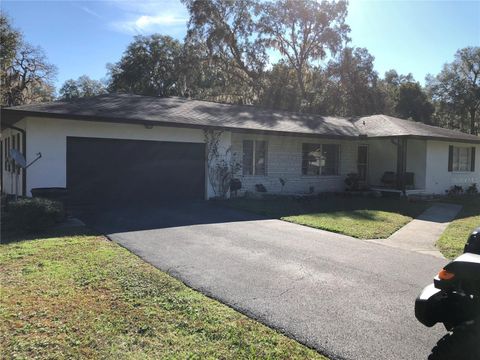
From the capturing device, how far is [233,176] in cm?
1565

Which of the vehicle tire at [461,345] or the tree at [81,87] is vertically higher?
the tree at [81,87]

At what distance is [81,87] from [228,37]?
32.7 m

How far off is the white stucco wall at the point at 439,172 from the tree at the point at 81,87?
47.9 metres

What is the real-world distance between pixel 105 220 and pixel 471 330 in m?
9.05

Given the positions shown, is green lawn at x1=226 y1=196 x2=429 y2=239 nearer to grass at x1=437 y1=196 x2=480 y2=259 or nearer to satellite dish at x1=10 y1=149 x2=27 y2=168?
grass at x1=437 y1=196 x2=480 y2=259

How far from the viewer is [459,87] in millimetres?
41844

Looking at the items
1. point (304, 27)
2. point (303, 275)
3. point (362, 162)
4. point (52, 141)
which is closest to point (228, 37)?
point (304, 27)

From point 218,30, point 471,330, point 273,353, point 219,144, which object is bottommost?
point 273,353

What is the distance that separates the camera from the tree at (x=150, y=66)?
38.2 m

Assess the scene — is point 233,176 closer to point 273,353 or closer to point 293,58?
point 273,353

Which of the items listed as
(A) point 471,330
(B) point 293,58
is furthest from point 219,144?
(B) point 293,58

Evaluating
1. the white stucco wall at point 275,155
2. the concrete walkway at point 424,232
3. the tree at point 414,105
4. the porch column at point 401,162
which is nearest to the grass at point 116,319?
the concrete walkway at point 424,232

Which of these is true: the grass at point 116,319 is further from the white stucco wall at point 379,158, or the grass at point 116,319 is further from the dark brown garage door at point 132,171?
the white stucco wall at point 379,158

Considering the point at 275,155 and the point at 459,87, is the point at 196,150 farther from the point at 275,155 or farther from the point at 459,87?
the point at 459,87
